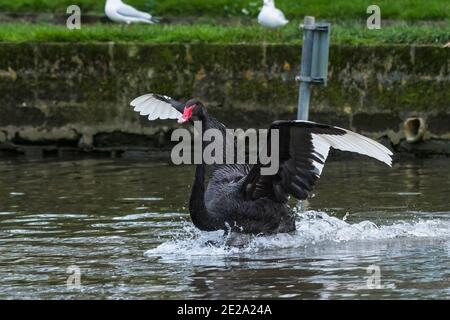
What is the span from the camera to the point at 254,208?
35.3 feet

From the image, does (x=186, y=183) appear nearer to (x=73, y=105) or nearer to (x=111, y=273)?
(x=73, y=105)

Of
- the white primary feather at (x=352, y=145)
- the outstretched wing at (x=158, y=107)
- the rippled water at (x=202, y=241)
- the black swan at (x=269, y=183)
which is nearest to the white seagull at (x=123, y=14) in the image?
the rippled water at (x=202, y=241)

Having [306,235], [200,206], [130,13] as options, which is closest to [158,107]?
[200,206]

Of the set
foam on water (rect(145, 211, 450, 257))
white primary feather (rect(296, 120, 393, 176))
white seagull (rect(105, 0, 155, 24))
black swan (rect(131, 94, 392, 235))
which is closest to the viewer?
white primary feather (rect(296, 120, 393, 176))

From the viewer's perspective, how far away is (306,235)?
11047 mm

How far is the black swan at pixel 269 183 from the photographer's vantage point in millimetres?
10320

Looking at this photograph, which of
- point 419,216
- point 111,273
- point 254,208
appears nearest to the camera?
point 111,273

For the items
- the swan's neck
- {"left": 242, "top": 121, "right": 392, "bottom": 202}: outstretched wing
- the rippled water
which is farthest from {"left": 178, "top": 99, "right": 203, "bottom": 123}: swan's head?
the rippled water

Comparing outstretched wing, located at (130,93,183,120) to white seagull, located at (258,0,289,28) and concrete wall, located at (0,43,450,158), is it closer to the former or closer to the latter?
concrete wall, located at (0,43,450,158)

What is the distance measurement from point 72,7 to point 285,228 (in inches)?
417

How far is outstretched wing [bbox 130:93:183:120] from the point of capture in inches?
460

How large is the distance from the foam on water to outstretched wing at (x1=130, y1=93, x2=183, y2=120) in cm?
104
